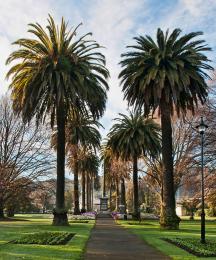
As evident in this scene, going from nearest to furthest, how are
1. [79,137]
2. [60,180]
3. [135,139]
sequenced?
[60,180] → [135,139] → [79,137]

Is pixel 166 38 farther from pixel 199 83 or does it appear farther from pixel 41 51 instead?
pixel 41 51

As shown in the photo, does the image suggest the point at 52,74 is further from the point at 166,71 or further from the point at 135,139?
the point at 135,139

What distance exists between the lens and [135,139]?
55.7m

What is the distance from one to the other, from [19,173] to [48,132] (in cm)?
608

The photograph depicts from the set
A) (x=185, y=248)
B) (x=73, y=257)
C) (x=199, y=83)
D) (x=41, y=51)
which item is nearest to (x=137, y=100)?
(x=199, y=83)

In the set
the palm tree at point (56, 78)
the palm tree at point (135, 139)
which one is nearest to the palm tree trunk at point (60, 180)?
the palm tree at point (56, 78)

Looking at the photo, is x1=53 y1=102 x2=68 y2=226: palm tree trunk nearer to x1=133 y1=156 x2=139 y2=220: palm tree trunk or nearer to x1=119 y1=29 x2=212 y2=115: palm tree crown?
x1=119 y1=29 x2=212 y2=115: palm tree crown

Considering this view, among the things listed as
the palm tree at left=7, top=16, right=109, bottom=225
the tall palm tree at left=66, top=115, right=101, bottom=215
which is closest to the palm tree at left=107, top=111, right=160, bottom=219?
the tall palm tree at left=66, top=115, right=101, bottom=215

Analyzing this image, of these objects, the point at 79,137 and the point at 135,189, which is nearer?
the point at 135,189

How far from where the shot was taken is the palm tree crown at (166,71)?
33.5 metres

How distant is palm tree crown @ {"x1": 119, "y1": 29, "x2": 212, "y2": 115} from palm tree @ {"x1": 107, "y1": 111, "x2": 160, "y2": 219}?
18.8m

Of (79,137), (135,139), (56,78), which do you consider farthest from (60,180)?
(79,137)

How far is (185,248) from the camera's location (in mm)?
19375

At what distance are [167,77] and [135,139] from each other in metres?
22.5
